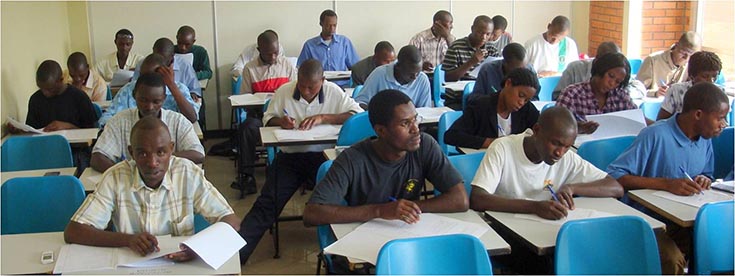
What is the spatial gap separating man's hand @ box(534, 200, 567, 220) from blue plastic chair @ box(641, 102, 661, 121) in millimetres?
2774

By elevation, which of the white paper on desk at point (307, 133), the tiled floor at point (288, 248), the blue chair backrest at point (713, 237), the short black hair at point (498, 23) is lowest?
the tiled floor at point (288, 248)

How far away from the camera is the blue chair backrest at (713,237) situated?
9.29 ft

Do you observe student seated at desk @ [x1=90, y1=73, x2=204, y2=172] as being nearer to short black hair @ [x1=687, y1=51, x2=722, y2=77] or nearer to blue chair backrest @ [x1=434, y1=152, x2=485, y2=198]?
blue chair backrest @ [x1=434, y1=152, x2=485, y2=198]

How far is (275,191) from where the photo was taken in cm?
449

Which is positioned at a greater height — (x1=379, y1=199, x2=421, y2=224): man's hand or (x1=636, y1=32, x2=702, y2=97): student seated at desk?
(x1=636, y1=32, x2=702, y2=97): student seated at desk

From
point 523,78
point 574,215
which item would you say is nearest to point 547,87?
point 523,78

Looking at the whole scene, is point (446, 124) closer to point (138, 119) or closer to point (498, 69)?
point (498, 69)

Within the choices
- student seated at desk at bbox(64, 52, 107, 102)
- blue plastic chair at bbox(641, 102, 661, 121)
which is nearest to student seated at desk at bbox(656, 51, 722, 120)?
blue plastic chair at bbox(641, 102, 661, 121)

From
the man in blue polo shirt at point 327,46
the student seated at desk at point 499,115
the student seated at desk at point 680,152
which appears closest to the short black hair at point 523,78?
the student seated at desk at point 499,115

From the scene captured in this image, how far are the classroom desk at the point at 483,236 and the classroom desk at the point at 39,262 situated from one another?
1.47 feet

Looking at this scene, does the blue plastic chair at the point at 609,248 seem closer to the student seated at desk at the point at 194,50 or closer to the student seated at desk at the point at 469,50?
the student seated at desk at the point at 469,50

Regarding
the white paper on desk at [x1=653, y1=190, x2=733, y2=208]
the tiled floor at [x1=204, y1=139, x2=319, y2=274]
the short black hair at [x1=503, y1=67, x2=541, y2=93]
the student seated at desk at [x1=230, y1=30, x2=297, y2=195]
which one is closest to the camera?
the white paper on desk at [x1=653, y1=190, x2=733, y2=208]

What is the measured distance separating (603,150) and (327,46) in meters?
4.43

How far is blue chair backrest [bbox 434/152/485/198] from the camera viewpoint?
354cm
